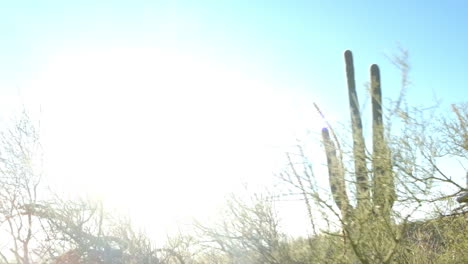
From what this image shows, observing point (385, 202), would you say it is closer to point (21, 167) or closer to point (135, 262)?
point (135, 262)

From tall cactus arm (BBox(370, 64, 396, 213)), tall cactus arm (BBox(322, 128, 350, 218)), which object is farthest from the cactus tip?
tall cactus arm (BBox(322, 128, 350, 218))

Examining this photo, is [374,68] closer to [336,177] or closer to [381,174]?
[381,174]

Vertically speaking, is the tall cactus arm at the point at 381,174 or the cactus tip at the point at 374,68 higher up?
the cactus tip at the point at 374,68

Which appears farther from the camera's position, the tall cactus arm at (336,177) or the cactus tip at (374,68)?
the cactus tip at (374,68)

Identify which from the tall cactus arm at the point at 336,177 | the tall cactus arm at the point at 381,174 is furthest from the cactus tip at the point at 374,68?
the tall cactus arm at the point at 336,177

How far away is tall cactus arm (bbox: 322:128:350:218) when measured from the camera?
379 centimetres

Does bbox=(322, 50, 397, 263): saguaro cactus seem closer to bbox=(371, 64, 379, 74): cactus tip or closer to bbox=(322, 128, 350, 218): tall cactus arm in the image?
bbox=(322, 128, 350, 218): tall cactus arm

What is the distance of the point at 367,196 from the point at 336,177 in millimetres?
301

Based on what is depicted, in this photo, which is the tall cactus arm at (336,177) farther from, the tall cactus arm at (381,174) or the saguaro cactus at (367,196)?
the tall cactus arm at (381,174)

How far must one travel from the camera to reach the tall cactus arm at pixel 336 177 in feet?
12.4

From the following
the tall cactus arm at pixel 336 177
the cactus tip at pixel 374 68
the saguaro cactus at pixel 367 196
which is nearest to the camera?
the saguaro cactus at pixel 367 196

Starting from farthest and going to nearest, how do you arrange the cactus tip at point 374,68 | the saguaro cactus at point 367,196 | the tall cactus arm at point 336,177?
the cactus tip at point 374,68, the tall cactus arm at point 336,177, the saguaro cactus at point 367,196

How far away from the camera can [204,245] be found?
6.43 meters

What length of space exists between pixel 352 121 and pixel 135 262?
15.3ft
